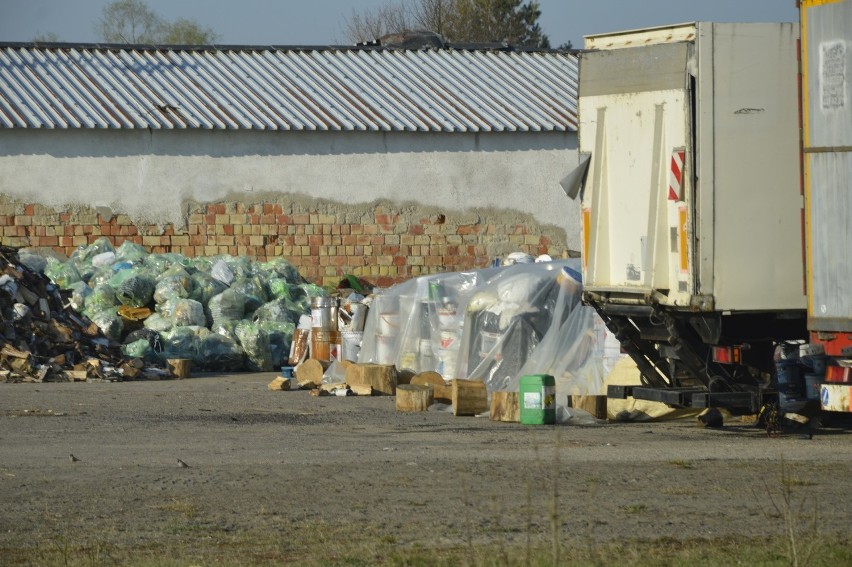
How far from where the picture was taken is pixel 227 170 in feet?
72.8

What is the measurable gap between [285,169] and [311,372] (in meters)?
8.10

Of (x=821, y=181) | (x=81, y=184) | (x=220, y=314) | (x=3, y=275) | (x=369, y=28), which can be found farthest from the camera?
(x=369, y=28)

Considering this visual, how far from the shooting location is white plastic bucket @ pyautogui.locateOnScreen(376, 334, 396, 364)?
1505cm

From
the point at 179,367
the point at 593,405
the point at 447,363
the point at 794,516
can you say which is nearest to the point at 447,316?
the point at 447,363

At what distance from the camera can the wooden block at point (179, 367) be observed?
16656 mm

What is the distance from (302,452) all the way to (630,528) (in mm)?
3408

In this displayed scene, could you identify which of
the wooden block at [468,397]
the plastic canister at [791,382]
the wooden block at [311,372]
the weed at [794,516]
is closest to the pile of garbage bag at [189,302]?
the wooden block at [311,372]

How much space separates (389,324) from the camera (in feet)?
49.6

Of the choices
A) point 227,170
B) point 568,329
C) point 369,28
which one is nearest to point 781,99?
point 568,329

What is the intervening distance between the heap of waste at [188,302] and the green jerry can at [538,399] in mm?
7661

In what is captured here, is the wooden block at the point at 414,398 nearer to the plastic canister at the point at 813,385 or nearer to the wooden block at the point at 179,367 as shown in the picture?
the plastic canister at the point at 813,385

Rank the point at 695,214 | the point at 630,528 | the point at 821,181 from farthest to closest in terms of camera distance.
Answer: the point at 695,214, the point at 821,181, the point at 630,528

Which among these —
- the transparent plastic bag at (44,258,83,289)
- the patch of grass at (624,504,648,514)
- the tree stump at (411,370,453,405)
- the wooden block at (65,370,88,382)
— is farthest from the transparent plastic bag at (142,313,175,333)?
the patch of grass at (624,504,648,514)

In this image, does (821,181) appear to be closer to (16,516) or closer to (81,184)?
(16,516)
